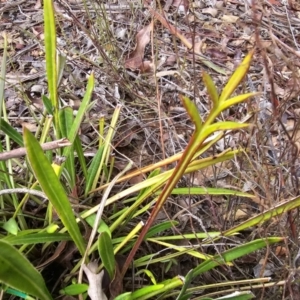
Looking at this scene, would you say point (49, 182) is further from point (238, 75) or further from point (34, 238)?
point (238, 75)

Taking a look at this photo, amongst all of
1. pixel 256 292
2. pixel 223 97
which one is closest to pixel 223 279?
pixel 256 292

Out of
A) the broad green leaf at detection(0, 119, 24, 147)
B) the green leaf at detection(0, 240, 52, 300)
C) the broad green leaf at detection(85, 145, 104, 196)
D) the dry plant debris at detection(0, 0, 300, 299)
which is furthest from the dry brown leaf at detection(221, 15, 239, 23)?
the green leaf at detection(0, 240, 52, 300)

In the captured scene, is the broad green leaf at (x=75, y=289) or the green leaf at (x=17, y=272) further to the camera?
the broad green leaf at (x=75, y=289)

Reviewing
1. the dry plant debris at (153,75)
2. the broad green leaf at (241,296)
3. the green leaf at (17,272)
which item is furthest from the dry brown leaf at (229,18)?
the green leaf at (17,272)

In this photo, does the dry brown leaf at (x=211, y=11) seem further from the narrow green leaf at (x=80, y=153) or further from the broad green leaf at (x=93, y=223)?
the broad green leaf at (x=93, y=223)

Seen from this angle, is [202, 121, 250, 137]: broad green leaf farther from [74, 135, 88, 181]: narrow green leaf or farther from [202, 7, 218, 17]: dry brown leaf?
[202, 7, 218, 17]: dry brown leaf

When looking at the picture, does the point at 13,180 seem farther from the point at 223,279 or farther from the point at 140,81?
the point at 140,81
